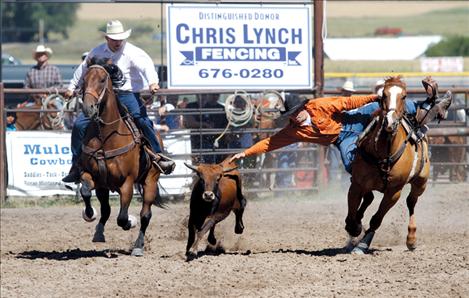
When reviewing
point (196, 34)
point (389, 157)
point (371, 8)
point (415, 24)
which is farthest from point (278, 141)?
point (371, 8)

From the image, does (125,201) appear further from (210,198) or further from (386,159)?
(386,159)

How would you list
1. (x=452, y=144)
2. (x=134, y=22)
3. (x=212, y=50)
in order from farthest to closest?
(x=134, y=22)
(x=452, y=144)
(x=212, y=50)

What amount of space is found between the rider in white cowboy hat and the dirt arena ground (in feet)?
3.30

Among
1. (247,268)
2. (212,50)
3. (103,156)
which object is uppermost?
→ (212,50)

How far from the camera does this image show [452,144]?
15914 millimetres

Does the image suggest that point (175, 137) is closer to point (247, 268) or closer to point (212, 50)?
point (212, 50)

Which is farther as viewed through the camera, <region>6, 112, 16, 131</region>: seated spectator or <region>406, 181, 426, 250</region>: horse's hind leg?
<region>6, 112, 16, 131</region>: seated spectator

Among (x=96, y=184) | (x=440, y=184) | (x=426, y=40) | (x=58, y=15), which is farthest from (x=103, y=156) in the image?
(x=58, y=15)

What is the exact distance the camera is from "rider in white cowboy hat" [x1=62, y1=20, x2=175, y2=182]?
33.7 ft

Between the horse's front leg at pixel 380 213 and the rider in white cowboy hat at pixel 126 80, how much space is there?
6.61 feet

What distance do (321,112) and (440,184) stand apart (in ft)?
21.0

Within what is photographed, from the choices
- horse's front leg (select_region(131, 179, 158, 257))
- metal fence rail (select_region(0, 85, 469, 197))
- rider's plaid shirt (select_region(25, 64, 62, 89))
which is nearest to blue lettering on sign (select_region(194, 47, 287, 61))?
metal fence rail (select_region(0, 85, 469, 197))

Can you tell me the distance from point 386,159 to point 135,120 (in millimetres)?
2482

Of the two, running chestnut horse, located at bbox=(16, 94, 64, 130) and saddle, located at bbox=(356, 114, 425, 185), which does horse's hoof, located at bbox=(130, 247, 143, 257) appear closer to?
saddle, located at bbox=(356, 114, 425, 185)
